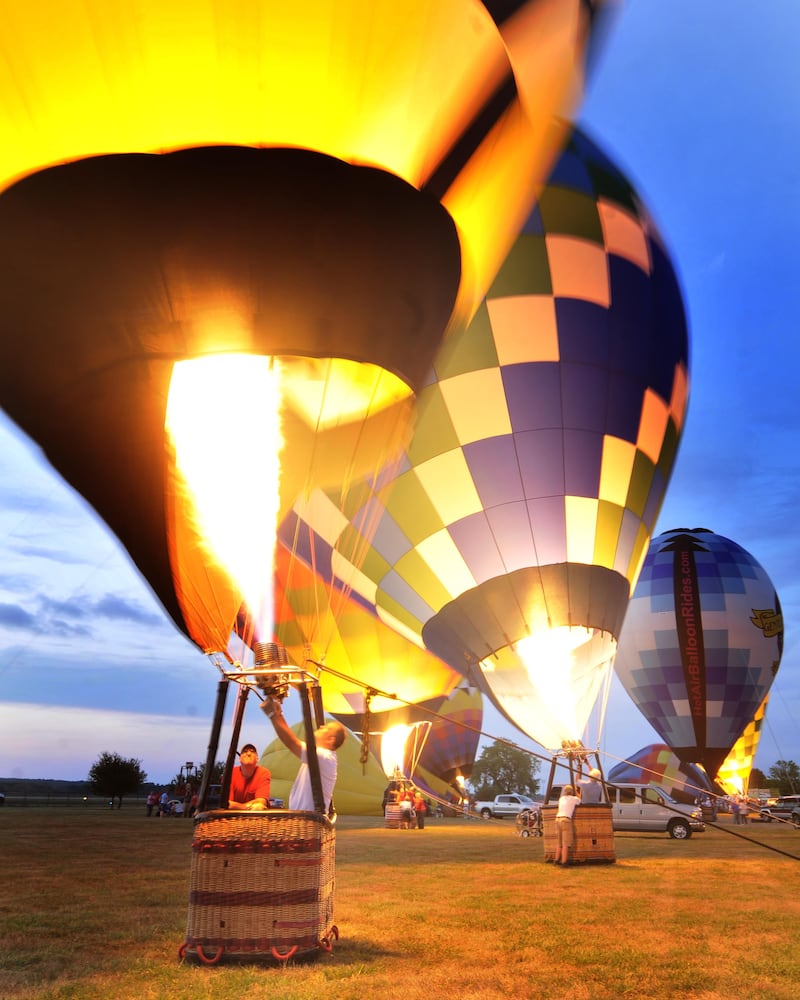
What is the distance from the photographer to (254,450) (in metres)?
4.21

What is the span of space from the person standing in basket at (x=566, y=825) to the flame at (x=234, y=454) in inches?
226

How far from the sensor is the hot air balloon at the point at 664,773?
2534 cm

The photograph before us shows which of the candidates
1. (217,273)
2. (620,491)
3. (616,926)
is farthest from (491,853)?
(217,273)

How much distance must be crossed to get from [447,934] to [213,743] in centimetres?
181

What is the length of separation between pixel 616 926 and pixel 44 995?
10.6 feet

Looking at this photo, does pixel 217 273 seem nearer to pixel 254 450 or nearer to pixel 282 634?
pixel 254 450

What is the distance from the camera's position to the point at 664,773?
32312 millimetres

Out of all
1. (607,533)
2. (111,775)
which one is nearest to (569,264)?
(607,533)

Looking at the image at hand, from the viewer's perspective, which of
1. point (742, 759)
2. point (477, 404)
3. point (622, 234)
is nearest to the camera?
point (622, 234)

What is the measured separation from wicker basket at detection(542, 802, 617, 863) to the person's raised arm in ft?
18.5

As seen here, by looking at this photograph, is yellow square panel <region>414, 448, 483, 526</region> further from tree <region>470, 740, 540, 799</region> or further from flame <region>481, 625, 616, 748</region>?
tree <region>470, 740, 540, 799</region>

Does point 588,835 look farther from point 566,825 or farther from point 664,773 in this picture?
point 664,773

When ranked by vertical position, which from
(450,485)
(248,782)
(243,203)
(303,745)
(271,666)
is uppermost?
(450,485)

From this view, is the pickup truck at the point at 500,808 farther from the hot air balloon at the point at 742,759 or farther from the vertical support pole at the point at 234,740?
the vertical support pole at the point at 234,740
